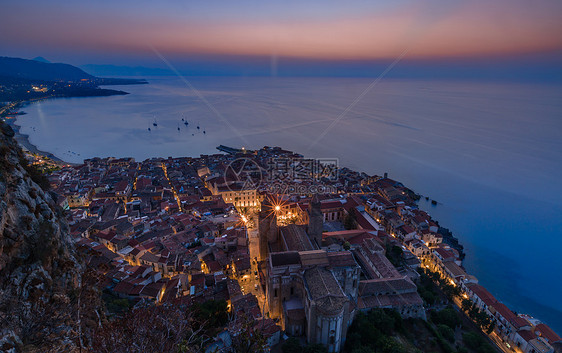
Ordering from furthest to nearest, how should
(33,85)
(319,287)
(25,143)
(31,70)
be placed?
(31,70) → (33,85) → (25,143) → (319,287)

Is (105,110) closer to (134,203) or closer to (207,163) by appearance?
(207,163)

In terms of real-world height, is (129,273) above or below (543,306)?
above

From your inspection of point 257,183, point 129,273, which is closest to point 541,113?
point 257,183

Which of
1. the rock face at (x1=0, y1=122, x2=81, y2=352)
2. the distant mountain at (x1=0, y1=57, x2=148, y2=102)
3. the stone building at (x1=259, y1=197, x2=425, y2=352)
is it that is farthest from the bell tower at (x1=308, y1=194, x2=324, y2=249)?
the distant mountain at (x1=0, y1=57, x2=148, y2=102)

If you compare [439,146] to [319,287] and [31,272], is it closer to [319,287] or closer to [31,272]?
[319,287]

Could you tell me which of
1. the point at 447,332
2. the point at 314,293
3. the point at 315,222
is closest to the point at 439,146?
the point at 315,222

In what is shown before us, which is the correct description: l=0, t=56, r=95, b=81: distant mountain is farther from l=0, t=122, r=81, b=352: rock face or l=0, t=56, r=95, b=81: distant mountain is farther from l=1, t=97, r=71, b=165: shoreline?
l=0, t=122, r=81, b=352: rock face

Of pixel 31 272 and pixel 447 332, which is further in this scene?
pixel 447 332
